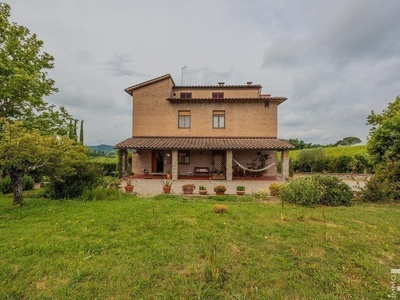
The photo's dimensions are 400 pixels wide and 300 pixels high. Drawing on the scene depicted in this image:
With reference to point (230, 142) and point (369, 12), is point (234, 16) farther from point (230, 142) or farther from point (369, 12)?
point (230, 142)

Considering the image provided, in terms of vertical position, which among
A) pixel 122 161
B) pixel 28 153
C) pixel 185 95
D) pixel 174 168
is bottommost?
pixel 174 168

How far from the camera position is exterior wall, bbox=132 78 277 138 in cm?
1722

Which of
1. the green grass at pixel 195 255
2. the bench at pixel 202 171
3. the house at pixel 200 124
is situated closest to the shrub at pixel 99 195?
the green grass at pixel 195 255

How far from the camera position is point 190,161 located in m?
17.6

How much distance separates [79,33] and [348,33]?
63.9 ft

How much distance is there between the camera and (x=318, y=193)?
26.2 ft

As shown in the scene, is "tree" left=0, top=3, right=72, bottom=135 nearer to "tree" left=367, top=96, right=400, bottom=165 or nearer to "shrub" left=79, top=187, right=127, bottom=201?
"shrub" left=79, top=187, right=127, bottom=201

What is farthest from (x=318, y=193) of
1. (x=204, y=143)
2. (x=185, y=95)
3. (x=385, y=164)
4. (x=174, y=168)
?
(x=185, y=95)

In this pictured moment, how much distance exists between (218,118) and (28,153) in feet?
44.9

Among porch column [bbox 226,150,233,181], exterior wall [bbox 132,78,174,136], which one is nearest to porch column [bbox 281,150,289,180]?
porch column [bbox 226,150,233,181]

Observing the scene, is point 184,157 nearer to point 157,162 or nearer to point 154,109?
point 157,162

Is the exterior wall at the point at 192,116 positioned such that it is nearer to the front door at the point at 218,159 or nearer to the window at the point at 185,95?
the window at the point at 185,95

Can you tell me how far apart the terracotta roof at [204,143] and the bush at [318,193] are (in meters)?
6.49

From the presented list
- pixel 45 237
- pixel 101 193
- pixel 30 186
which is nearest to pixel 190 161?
pixel 101 193
